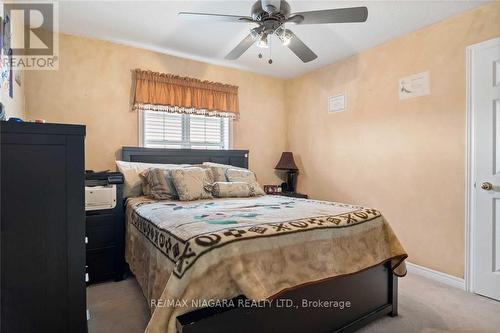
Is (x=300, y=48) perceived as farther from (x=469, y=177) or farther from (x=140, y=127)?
(x=140, y=127)

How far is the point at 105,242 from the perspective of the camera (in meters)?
2.56

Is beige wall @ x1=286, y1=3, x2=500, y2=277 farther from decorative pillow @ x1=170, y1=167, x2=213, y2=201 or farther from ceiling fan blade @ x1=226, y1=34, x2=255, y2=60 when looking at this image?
decorative pillow @ x1=170, y1=167, x2=213, y2=201

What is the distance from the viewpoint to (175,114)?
144 inches

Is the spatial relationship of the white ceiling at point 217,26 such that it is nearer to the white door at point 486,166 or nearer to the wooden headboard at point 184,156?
the white door at point 486,166

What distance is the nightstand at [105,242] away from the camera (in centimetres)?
249

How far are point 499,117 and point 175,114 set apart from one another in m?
3.41

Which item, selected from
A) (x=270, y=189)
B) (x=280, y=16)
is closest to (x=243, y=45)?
(x=280, y=16)

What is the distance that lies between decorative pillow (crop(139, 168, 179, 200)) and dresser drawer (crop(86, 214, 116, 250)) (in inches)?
17.2

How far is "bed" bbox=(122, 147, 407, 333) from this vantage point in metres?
1.26

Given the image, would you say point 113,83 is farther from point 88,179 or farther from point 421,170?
point 421,170

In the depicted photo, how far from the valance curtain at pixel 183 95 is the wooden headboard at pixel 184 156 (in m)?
0.53

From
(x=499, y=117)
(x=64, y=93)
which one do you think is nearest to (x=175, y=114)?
(x=64, y=93)

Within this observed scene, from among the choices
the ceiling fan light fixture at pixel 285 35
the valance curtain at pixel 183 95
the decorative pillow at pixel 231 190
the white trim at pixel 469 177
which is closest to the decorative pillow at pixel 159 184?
the decorative pillow at pixel 231 190

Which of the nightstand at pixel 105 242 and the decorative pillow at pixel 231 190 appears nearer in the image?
the nightstand at pixel 105 242
